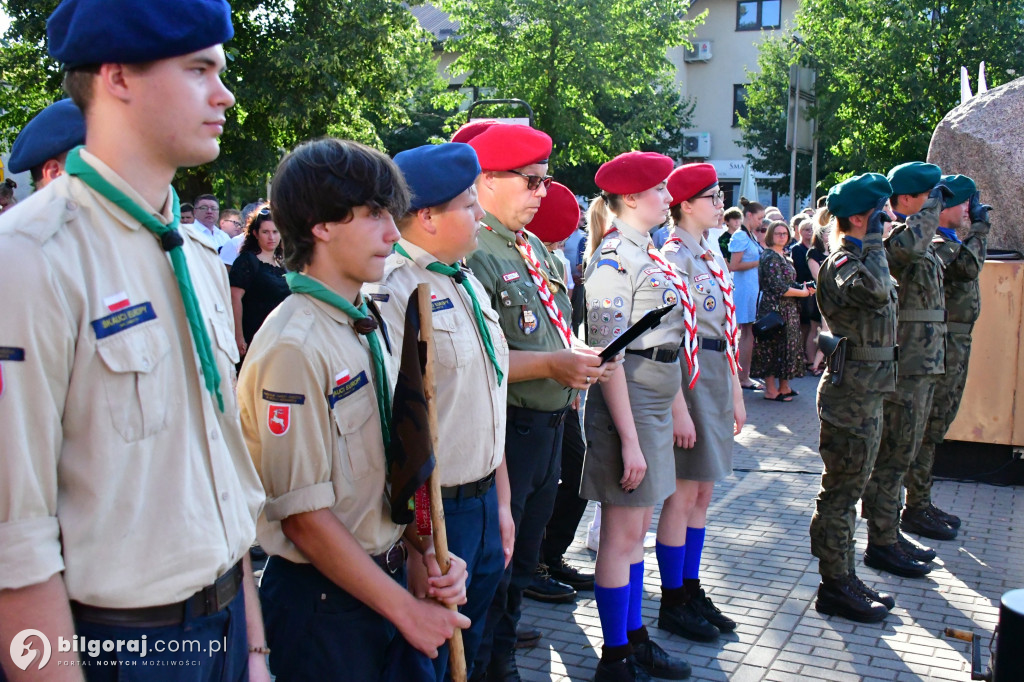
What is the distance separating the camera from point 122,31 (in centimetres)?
159

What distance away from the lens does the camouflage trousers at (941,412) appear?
6297mm

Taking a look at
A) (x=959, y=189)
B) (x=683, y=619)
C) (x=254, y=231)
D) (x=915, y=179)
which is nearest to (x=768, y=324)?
(x=959, y=189)

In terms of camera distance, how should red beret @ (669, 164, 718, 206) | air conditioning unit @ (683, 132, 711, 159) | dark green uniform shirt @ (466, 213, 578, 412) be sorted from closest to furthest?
Answer: dark green uniform shirt @ (466, 213, 578, 412) → red beret @ (669, 164, 718, 206) → air conditioning unit @ (683, 132, 711, 159)

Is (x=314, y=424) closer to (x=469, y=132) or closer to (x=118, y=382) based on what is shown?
(x=118, y=382)

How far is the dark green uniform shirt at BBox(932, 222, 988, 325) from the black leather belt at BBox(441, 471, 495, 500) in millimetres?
4264

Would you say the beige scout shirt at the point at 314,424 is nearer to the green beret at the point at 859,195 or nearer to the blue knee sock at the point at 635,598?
the blue knee sock at the point at 635,598

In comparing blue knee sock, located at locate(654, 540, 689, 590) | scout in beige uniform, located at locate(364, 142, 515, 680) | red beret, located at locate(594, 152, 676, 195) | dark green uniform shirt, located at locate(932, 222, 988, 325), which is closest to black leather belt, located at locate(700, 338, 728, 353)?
red beret, located at locate(594, 152, 676, 195)

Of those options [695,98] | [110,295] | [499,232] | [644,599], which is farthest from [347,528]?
[695,98]

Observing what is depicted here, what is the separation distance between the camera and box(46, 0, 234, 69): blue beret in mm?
1595

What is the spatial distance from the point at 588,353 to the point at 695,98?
43756 millimetres

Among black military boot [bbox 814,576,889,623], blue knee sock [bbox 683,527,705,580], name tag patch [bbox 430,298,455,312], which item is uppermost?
name tag patch [bbox 430,298,455,312]

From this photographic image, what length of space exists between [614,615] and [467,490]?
4.70 feet

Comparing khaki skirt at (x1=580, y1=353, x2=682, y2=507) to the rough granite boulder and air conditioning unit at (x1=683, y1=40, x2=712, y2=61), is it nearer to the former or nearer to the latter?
the rough granite boulder

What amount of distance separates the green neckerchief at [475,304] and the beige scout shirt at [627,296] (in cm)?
108
